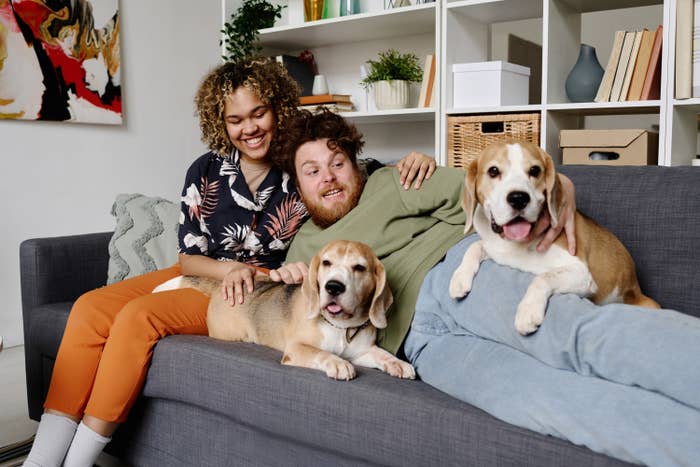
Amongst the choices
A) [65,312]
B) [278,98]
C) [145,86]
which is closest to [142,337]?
[65,312]

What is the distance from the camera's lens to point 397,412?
1.46m

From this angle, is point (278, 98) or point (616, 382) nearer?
point (616, 382)

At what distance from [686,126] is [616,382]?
1.94 metres

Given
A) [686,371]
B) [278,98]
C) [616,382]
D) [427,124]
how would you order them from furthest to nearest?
[427,124], [278,98], [616,382], [686,371]

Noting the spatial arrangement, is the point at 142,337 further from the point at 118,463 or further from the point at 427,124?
the point at 427,124

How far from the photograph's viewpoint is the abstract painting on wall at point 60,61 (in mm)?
3654

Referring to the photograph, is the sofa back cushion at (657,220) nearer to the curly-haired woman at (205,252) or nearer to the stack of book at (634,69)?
the curly-haired woman at (205,252)

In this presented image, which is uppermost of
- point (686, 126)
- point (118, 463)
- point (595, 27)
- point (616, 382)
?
point (595, 27)

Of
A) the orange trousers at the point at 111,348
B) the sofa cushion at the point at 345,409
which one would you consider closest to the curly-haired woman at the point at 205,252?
the orange trousers at the point at 111,348

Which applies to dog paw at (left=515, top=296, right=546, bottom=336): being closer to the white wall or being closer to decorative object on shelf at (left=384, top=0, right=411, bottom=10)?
decorative object on shelf at (left=384, top=0, right=411, bottom=10)

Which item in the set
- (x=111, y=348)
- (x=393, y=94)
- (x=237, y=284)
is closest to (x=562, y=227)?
(x=237, y=284)

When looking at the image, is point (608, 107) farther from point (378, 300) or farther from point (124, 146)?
point (124, 146)

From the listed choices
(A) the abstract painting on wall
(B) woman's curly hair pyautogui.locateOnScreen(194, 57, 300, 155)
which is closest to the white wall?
(A) the abstract painting on wall

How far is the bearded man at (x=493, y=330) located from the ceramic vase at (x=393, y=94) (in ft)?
4.49
